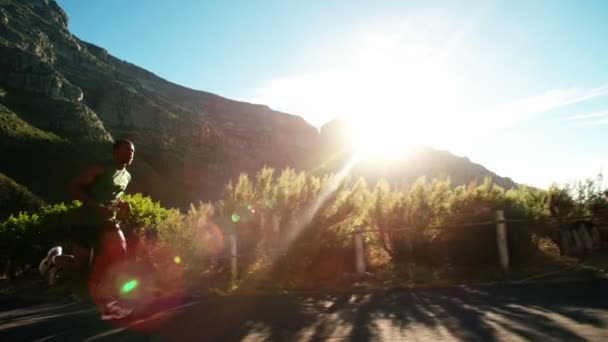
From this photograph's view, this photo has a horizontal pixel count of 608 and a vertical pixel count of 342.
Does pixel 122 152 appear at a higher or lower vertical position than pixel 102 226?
higher

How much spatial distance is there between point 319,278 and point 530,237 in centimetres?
446

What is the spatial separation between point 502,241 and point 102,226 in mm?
7050

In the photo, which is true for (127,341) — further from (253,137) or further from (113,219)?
(253,137)

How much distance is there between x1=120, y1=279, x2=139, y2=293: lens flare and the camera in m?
4.76

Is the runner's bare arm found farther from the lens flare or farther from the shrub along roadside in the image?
the shrub along roadside

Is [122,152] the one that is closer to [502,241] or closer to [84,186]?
→ [84,186]

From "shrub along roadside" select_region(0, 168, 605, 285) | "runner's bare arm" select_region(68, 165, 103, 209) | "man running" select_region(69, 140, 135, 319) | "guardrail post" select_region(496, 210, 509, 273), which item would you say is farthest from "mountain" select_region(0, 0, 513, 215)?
"runner's bare arm" select_region(68, 165, 103, 209)

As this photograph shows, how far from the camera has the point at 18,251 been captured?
43.9 ft

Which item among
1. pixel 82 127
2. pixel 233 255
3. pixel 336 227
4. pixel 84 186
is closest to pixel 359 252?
pixel 336 227

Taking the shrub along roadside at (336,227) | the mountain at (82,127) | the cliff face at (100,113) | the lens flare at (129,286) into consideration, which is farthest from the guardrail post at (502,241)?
the cliff face at (100,113)

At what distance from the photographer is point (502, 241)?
8.62 meters

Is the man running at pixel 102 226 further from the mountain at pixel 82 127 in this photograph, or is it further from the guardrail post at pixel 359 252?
the mountain at pixel 82 127

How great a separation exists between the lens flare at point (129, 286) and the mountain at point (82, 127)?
48.5m

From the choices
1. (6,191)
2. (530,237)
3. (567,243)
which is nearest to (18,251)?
(530,237)
